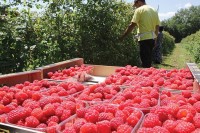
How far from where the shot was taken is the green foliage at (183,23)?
82938 millimetres

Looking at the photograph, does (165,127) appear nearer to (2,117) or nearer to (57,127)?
(57,127)

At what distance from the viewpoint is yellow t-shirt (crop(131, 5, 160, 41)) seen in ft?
17.6

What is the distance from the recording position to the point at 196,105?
1.91 meters

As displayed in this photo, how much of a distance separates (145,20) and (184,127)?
13.5 ft

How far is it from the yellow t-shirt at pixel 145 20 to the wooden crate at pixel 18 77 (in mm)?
2861

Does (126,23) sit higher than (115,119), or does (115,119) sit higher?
(126,23)

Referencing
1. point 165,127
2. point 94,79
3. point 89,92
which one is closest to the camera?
point 165,127

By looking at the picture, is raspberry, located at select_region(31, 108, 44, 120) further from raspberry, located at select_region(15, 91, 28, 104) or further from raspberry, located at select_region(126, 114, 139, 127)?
raspberry, located at select_region(126, 114, 139, 127)

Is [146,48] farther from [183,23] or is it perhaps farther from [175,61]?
[183,23]

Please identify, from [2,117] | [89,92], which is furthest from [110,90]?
[2,117]

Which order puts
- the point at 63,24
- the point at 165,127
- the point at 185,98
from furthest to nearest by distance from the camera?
the point at 63,24 → the point at 185,98 → the point at 165,127

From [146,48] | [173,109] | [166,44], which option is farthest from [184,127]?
[166,44]

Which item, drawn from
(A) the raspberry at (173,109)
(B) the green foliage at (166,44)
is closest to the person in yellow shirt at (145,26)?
(A) the raspberry at (173,109)

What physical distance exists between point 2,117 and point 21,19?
10.9ft
